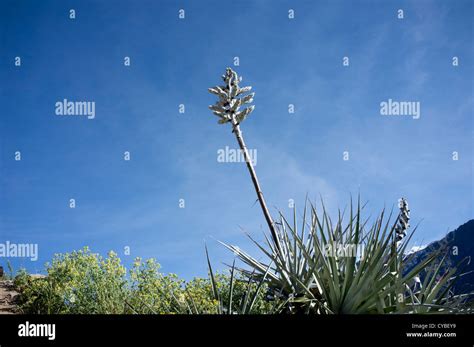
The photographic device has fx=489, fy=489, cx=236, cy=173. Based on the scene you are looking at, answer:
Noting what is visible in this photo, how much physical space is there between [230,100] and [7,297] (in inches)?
292

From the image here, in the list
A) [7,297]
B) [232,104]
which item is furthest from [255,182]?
[7,297]

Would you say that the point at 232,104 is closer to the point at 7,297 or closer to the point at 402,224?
the point at 402,224

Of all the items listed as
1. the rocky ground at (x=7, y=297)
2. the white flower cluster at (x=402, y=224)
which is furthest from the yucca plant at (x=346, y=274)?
the rocky ground at (x=7, y=297)

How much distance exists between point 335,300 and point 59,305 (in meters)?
6.29

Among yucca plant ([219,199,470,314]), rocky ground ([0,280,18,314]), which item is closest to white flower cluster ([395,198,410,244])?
yucca plant ([219,199,470,314])

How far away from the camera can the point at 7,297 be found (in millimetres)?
10984

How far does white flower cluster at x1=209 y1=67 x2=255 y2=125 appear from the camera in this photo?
7062 mm

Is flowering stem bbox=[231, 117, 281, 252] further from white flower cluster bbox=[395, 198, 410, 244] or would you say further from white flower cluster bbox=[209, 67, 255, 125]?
white flower cluster bbox=[395, 198, 410, 244]

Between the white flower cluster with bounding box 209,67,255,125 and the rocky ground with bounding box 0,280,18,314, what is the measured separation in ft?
20.1
